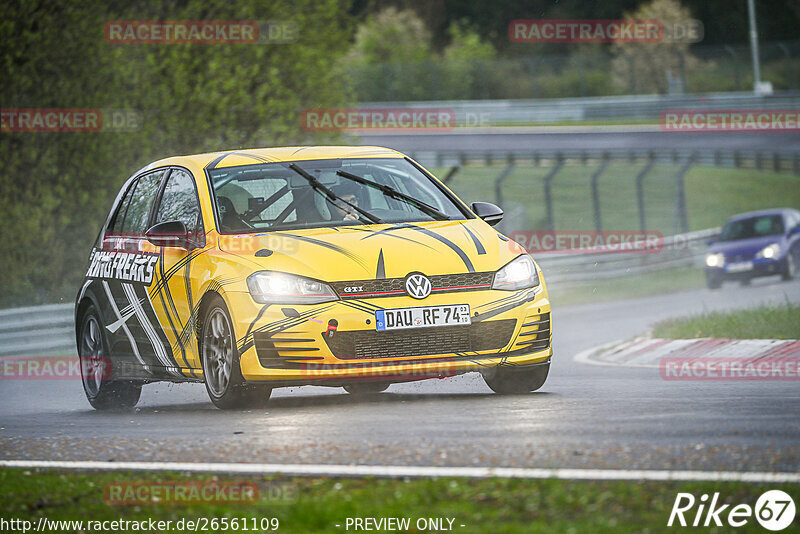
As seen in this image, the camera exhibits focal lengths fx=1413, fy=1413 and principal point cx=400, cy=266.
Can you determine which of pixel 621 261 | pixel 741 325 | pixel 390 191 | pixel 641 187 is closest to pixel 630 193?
pixel 641 187

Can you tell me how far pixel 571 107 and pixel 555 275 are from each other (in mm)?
30087

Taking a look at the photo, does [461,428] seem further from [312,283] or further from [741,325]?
[741,325]

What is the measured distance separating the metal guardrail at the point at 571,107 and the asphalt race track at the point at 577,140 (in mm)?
1946

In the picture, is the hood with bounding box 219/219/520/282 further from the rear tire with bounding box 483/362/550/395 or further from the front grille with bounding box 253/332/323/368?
the rear tire with bounding box 483/362/550/395

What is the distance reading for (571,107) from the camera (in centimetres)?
5378

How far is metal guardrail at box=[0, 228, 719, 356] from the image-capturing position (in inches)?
660

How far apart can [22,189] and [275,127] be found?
5.48 meters

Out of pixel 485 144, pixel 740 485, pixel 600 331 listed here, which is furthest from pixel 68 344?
pixel 485 144

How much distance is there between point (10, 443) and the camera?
857 centimetres

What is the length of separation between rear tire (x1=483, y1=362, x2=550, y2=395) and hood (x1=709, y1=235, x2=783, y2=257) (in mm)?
15678

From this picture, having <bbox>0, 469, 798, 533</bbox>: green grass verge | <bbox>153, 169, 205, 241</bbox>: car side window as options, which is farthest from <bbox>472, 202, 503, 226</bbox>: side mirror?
<bbox>0, 469, 798, 533</bbox>: green grass verge

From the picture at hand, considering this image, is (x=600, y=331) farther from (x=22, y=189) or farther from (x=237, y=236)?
(x=237, y=236)

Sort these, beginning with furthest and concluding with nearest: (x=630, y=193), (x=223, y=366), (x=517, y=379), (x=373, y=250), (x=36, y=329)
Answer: (x=630, y=193) → (x=36, y=329) → (x=517, y=379) → (x=223, y=366) → (x=373, y=250)

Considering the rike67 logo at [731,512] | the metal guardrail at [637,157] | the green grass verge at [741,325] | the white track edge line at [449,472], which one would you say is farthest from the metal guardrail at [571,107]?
the rike67 logo at [731,512]
